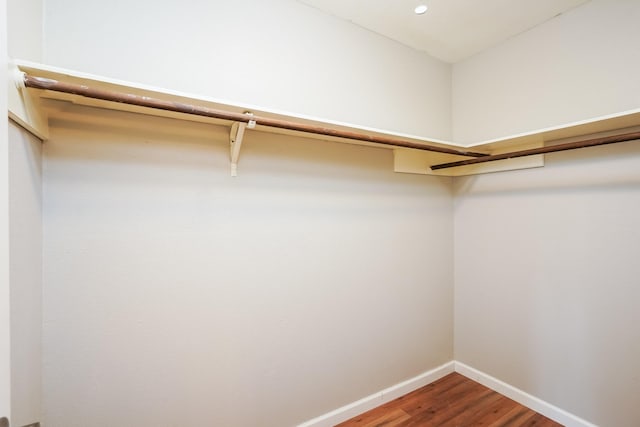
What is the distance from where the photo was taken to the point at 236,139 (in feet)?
4.42

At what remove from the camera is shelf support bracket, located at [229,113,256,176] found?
1.25 m

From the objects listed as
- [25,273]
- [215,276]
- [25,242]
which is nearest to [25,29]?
[25,242]

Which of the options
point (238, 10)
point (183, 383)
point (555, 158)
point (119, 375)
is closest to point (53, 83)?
point (238, 10)

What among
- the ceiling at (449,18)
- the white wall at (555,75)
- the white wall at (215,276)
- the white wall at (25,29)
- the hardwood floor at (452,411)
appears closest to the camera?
the white wall at (25,29)

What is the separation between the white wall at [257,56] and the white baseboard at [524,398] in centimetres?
190

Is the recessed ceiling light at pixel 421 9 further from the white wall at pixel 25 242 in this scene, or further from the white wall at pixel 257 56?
the white wall at pixel 25 242

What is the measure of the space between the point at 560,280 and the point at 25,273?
2638mm

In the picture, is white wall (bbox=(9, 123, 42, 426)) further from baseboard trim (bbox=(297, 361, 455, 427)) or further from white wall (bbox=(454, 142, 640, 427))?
white wall (bbox=(454, 142, 640, 427))

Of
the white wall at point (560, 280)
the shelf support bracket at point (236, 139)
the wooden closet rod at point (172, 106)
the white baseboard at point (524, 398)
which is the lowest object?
the white baseboard at point (524, 398)

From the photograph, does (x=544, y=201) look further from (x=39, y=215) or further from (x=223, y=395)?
(x=39, y=215)

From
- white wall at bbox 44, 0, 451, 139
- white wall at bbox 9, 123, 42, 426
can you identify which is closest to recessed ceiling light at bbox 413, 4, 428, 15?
white wall at bbox 44, 0, 451, 139

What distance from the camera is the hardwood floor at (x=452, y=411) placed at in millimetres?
1791

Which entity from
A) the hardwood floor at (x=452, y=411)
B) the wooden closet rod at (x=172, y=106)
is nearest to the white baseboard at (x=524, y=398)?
the hardwood floor at (x=452, y=411)

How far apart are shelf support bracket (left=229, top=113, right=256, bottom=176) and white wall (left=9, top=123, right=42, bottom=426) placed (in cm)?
71
